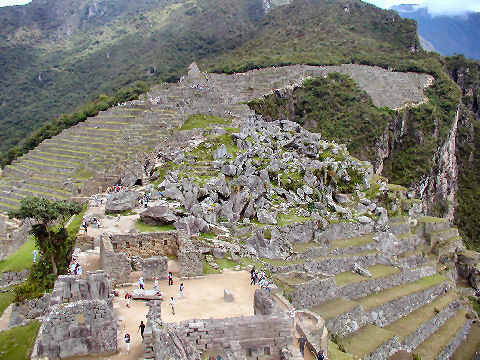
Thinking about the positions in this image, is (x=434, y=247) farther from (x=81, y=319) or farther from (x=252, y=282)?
(x=81, y=319)

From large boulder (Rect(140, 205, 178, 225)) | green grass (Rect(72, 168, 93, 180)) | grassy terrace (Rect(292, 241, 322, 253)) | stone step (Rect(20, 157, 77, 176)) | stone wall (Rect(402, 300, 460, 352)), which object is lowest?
stone wall (Rect(402, 300, 460, 352))

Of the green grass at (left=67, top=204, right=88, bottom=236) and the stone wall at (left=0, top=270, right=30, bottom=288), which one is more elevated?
the green grass at (left=67, top=204, right=88, bottom=236)

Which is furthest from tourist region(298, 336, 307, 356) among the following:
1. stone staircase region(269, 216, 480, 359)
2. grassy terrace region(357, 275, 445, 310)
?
grassy terrace region(357, 275, 445, 310)

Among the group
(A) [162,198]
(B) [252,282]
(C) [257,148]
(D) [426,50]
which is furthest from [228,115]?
(D) [426,50]

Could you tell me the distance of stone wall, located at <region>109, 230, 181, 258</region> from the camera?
1384cm

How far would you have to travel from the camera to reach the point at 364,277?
2058cm

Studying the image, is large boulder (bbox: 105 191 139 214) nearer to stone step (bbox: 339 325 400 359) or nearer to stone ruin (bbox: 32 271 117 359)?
stone step (bbox: 339 325 400 359)

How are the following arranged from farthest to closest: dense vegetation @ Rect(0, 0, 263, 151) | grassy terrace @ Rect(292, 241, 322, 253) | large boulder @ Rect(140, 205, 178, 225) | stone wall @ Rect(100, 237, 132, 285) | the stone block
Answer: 1. dense vegetation @ Rect(0, 0, 263, 151)
2. grassy terrace @ Rect(292, 241, 322, 253)
3. large boulder @ Rect(140, 205, 178, 225)
4. stone wall @ Rect(100, 237, 132, 285)
5. the stone block

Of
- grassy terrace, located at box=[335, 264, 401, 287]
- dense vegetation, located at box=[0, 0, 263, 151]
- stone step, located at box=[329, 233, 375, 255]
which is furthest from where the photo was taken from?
dense vegetation, located at box=[0, 0, 263, 151]

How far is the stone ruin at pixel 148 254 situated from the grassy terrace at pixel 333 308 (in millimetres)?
5227

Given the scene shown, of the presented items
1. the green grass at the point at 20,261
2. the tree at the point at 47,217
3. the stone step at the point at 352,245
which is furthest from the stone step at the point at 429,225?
the green grass at the point at 20,261

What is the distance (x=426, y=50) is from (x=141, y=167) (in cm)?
7551

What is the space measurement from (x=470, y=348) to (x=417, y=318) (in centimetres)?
398

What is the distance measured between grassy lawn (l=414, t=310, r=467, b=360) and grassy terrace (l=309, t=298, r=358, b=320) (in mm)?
4931
